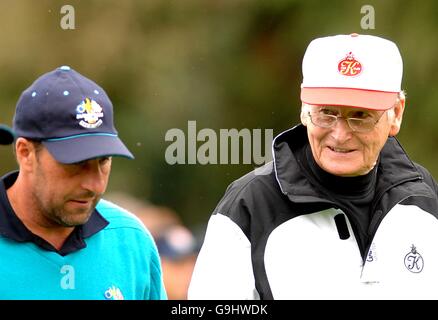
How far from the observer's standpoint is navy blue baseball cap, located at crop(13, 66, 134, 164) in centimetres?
338

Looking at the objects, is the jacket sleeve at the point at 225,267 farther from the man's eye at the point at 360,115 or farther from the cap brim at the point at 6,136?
the cap brim at the point at 6,136

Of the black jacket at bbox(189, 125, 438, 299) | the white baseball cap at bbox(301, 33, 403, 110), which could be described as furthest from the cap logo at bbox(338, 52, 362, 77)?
the black jacket at bbox(189, 125, 438, 299)

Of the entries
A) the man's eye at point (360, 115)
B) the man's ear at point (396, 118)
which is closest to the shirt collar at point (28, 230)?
the man's eye at point (360, 115)

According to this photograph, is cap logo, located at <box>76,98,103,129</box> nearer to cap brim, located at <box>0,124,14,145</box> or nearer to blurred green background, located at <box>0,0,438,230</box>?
cap brim, located at <box>0,124,14,145</box>

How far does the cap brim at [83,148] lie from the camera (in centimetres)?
333

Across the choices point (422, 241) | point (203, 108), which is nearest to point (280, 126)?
point (203, 108)

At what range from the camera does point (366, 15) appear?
7.84 metres

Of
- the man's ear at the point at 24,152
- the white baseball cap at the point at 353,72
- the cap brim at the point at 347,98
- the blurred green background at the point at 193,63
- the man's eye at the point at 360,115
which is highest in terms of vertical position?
the white baseball cap at the point at 353,72

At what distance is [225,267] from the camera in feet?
10.7

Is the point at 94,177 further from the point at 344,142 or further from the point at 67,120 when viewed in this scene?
the point at 344,142

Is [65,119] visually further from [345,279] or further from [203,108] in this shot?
[203,108]

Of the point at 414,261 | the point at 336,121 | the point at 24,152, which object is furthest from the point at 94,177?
the point at 414,261

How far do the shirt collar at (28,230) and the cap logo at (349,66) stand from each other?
85cm

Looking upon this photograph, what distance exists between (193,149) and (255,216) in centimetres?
338
